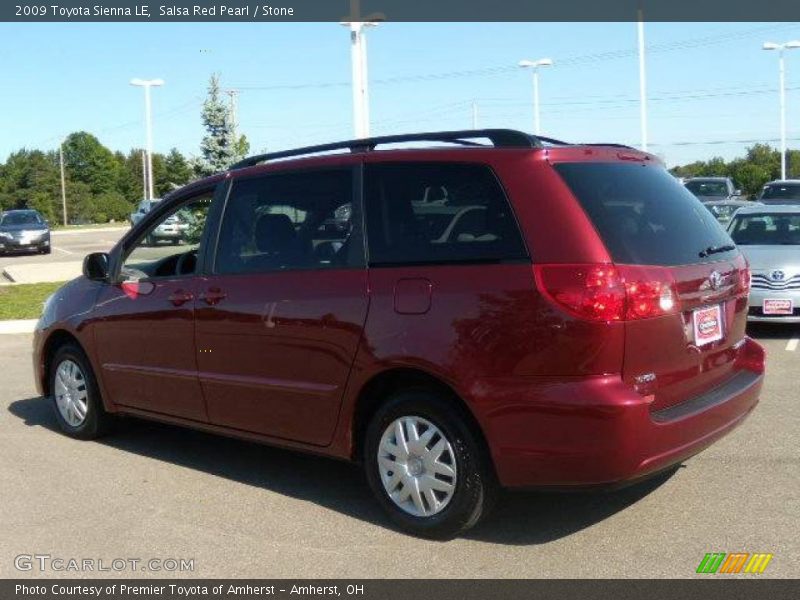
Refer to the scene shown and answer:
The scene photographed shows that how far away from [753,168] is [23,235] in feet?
129

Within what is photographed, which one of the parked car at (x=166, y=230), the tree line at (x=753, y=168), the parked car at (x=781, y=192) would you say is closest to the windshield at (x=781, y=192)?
the parked car at (x=781, y=192)

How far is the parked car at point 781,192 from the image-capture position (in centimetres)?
2011

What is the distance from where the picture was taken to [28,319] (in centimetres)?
1384

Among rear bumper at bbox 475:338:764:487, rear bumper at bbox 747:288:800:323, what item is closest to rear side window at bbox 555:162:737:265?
rear bumper at bbox 475:338:764:487

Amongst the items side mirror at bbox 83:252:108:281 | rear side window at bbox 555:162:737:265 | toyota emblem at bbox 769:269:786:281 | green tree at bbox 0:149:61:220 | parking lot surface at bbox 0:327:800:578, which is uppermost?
green tree at bbox 0:149:61:220

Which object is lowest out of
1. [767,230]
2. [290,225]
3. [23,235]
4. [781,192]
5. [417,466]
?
[417,466]

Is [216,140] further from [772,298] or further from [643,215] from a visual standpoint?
[643,215]

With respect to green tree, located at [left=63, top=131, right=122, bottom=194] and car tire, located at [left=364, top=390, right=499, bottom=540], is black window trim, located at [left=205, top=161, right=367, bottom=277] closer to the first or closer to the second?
car tire, located at [left=364, top=390, right=499, bottom=540]

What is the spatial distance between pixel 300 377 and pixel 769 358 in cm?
612

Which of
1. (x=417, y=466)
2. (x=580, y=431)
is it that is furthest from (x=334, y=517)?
(x=580, y=431)

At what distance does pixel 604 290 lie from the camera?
4055mm

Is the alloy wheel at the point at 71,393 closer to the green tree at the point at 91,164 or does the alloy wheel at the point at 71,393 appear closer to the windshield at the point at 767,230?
the windshield at the point at 767,230

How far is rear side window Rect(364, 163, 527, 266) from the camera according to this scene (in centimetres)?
439

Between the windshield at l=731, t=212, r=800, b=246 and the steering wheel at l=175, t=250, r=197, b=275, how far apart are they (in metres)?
8.03
